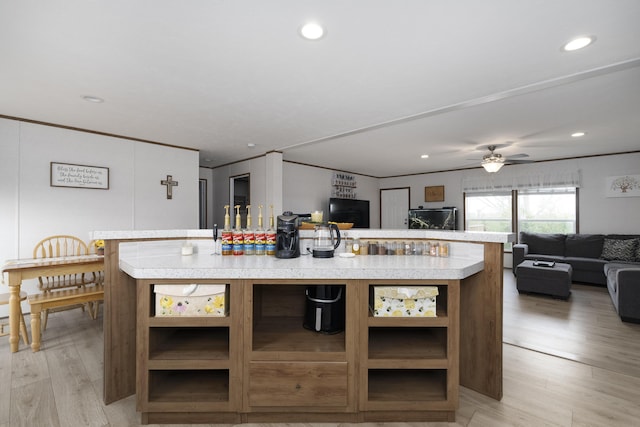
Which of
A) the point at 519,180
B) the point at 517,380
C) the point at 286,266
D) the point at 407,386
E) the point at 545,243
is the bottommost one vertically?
the point at 517,380

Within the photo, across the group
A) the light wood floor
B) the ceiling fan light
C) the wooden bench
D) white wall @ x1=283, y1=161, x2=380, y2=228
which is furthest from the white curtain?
the wooden bench

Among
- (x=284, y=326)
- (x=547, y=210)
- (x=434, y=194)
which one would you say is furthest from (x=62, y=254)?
(x=547, y=210)

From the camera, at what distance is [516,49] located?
205cm

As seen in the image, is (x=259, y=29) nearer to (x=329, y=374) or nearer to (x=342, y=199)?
(x=329, y=374)

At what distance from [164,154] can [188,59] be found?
2946mm

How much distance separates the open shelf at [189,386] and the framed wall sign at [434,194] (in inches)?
274

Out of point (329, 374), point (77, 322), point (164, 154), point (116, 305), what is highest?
point (164, 154)

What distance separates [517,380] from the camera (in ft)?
7.02

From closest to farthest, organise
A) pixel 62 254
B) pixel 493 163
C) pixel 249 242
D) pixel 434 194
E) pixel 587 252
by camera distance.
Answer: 1. pixel 249 242
2. pixel 62 254
3. pixel 493 163
4. pixel 587 252
5. pixel 434 194

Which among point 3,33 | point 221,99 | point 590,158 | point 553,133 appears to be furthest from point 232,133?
point 590,158

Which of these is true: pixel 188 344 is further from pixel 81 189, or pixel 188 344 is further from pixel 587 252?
pixel 587 252

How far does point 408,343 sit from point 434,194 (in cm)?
652

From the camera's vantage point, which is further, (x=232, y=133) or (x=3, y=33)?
(x=232, y=133)

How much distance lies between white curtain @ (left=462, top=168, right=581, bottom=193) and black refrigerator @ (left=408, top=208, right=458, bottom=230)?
69 centimetres
